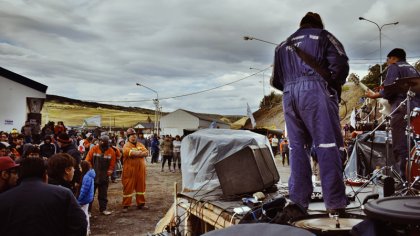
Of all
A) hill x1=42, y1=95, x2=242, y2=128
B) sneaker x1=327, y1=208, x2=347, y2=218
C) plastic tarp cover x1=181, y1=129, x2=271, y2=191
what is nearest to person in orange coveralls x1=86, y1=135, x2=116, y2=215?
plastic tarp cover x1=181, y1=129, x2=271, y2=191

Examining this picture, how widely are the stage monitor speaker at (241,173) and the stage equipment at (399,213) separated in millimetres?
3352

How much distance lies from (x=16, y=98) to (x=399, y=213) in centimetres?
2596

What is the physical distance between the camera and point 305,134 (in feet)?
13.4

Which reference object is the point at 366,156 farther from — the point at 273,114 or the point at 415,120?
the point at 273,114

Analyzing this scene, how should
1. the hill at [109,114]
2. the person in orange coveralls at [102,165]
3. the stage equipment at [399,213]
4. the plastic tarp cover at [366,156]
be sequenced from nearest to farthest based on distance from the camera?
the stage equipment at [399,213]
the plastic tarp cover at [366,156]
the person in orange coveralls at [102,165]
the hill at [109,114]

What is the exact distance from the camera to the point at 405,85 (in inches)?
204

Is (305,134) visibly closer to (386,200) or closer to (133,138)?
(386,200)

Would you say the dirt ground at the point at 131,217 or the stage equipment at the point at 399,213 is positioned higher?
the stage equipment at the point at 399,213

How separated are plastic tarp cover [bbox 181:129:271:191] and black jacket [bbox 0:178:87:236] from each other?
3.83 metres

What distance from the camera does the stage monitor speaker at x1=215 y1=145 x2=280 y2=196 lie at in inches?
221

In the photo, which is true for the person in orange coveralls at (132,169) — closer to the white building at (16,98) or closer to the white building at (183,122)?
the white building at (16,98)

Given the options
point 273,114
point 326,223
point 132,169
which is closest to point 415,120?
point 326,223

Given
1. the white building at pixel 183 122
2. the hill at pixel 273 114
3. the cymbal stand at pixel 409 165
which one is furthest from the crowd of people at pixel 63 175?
the white building at pixel 183 122

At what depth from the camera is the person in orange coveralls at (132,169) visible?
37.4 ft
